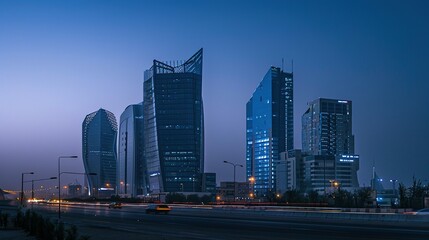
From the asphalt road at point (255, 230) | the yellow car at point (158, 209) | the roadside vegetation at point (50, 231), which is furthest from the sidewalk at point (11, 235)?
the yellow car at point (158, 209)

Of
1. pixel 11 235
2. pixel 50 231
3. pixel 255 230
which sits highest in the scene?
pixel 50 231

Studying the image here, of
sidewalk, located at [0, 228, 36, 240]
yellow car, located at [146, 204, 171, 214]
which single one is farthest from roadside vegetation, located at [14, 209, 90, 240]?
yellow car, located at [146, 204, 171, 214]

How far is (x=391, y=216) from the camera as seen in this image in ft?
169

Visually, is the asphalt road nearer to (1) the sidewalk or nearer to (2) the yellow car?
(1) the sidewalk

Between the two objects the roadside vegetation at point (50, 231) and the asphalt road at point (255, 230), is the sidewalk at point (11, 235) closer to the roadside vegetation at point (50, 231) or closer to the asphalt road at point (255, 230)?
the roadside vegetation at point (50, 231)

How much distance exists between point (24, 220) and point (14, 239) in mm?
11492

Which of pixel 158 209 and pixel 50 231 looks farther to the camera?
pixel 158 209

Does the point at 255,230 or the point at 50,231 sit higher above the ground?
the point at 50,231

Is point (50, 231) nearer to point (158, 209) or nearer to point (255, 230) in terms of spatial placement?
point (255, 230)

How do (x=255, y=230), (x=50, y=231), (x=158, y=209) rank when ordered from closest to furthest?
(x=50, y=231), (x=255, y=230), (x=158, y=209)

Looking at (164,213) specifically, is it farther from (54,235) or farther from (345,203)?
(54,235)

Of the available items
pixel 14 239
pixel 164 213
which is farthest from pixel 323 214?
pixel 14 239

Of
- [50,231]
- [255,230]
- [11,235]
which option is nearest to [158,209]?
[11,235]

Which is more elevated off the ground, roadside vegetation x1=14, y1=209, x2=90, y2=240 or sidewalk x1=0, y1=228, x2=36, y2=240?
roadside vegetation x1=14, y1=209, x2=90, y2=240
